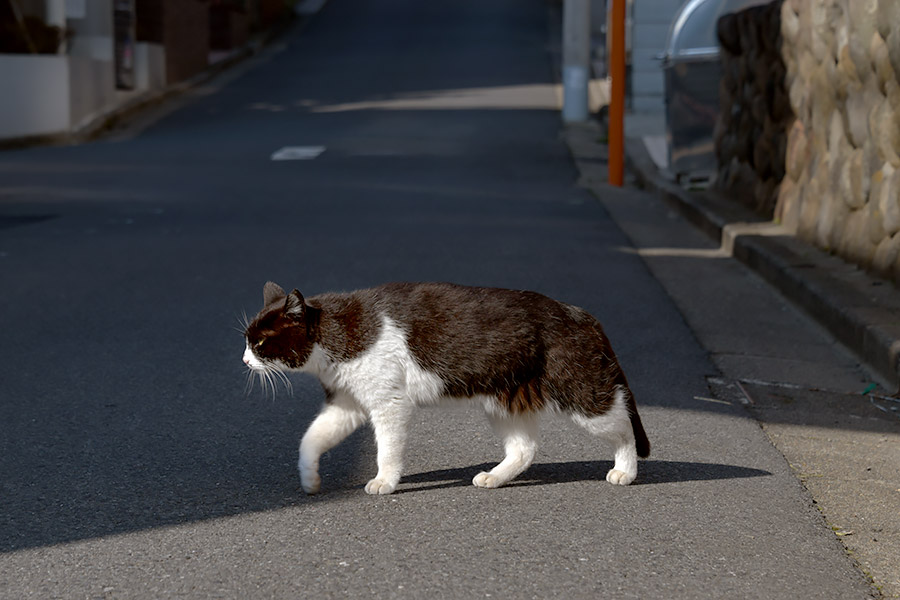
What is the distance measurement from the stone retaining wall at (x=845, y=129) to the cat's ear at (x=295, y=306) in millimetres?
4621

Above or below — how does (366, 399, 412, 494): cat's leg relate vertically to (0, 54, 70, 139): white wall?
below

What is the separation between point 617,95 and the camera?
16.0 metres

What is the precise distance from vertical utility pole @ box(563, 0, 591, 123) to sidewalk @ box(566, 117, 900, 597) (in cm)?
1163

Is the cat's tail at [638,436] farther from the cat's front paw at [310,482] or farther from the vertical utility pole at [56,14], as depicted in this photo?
the vertical utility pole at [56,14]

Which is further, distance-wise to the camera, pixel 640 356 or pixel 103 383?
pixel 640 356

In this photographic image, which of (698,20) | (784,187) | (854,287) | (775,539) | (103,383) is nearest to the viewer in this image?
(775,539)

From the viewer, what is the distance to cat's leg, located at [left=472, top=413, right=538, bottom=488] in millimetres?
4348

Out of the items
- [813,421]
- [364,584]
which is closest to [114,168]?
[813,421]

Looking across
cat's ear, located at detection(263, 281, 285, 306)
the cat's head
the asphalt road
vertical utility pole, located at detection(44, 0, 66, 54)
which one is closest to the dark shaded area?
the asphalt road

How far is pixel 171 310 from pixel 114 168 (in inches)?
376

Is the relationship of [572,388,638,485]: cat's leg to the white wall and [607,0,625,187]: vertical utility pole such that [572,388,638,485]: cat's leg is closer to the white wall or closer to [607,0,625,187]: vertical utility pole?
[607,0,625,187]: vertical utility pole

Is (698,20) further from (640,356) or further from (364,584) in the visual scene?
(364,584)

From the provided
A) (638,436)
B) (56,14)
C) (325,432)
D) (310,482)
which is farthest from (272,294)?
(56,14)

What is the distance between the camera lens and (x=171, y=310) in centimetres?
770
